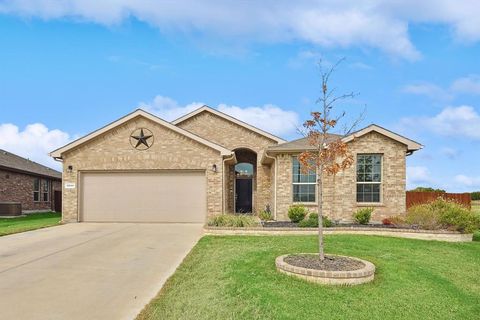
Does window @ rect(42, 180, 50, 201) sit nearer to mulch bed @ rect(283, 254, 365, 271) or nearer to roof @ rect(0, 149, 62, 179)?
roof @ rect(0, 149, 62, 179)

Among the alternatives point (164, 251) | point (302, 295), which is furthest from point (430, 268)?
point (164, 251)

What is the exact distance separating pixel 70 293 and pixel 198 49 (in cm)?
882

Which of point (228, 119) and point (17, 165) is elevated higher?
point (228, 119)

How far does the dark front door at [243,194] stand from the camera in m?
22.5

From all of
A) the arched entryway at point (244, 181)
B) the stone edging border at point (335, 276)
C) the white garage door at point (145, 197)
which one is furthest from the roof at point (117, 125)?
the stone edging border at point (335, 276)

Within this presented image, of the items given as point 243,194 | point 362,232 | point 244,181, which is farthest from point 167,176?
point 362,232

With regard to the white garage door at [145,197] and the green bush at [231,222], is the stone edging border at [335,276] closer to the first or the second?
the green bush at [231,222]

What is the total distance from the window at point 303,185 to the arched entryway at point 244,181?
6.71 metres

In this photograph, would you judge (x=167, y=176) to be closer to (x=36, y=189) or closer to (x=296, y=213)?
(x=296, y=213)

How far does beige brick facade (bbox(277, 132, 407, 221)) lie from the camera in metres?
15.1

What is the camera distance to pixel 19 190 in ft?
78.9

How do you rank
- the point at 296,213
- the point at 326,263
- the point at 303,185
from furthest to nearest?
the point at 303,185, the point at 296,213, the point at 326,263

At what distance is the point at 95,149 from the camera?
54.7 ft

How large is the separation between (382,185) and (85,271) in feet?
39.5
